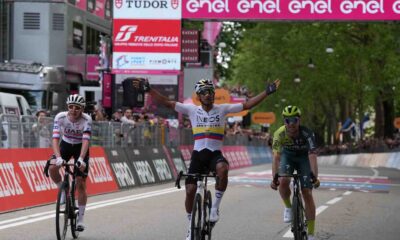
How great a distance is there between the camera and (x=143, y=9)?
31.1 metres

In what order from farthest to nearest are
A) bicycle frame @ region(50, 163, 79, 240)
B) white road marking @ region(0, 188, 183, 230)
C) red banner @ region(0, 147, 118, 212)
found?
red banner @ region(0, 147, 118, 212) < white road marking @ region(0, 188, 183, 230) < bicycle frame @ region(50, 163, 79, 240)

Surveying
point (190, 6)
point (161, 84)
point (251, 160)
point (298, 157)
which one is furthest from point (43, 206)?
point (251, 160)

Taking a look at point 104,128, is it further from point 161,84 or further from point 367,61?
point 367,61

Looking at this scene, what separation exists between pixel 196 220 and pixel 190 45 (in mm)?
26085

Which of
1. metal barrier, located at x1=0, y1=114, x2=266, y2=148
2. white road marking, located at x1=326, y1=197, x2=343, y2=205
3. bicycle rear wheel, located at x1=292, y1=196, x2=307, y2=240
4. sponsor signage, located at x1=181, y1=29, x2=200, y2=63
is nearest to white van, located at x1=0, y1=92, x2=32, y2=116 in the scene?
metal barrier, located at x1=0, y1=114, x2=266, y2=148

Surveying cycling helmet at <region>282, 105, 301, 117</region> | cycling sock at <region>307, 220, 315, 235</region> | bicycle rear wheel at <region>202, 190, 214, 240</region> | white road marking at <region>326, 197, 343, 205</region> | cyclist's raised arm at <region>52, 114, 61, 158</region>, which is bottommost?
white road marking at <region>326, 197, 343, 205</region>

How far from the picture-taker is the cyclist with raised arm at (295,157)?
36.5 feet

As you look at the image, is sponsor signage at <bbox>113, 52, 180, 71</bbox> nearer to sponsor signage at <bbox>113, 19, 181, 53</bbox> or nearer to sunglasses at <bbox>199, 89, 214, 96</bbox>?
sponsor signage at <bbox>113, 19, 181, 53</bbox>

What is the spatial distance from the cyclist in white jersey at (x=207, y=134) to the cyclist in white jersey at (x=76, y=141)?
159cm

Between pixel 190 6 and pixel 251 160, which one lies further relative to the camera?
pixel 251 160

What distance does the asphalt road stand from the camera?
42.4 feet

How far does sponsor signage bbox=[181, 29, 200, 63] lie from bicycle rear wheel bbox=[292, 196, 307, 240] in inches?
993

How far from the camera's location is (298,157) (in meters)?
11.5

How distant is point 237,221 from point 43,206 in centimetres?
418
